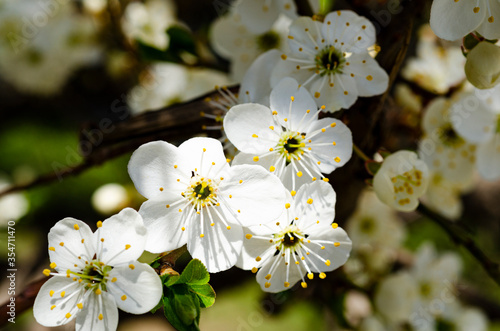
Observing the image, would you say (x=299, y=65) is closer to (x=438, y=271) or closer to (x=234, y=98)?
(x=234, y=98)

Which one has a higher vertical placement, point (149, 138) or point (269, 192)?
point (269, 192)

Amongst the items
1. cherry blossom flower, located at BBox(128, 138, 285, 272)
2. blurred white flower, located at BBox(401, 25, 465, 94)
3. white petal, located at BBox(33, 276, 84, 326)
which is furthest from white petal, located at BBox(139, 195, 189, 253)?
blurred white flower, located at BBox(401, 25, 465, 94)

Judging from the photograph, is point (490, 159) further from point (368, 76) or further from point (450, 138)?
point (368, 76)

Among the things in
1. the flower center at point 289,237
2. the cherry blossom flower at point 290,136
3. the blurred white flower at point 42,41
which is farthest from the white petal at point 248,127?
the blurred white flower at point 42,41

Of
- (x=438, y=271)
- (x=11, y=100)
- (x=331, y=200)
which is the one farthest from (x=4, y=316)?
(x=11, y=100)

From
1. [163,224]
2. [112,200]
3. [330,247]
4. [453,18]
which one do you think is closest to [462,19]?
[453,18]

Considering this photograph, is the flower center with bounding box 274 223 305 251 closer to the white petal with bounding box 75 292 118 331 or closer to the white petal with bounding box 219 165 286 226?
the white petal with bounding box 219 165 286 226

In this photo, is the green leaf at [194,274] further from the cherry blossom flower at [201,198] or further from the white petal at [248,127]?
the white petal at [248,127]
